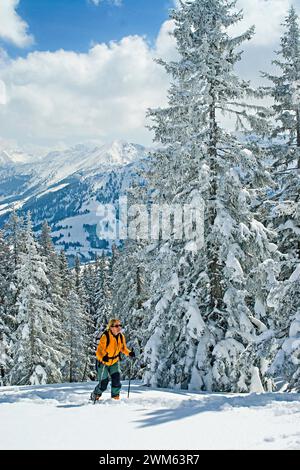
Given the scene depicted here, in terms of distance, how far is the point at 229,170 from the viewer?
1401cm

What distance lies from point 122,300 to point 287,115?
15.2 metres

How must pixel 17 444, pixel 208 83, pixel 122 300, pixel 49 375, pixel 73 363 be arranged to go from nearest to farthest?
pixel 17 444, pixel 208 83, pixel 122 300, pixel 49 375, pixel 73 363

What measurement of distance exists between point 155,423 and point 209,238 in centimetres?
750

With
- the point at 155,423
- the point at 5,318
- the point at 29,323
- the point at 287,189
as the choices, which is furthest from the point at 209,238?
the point at 5,318

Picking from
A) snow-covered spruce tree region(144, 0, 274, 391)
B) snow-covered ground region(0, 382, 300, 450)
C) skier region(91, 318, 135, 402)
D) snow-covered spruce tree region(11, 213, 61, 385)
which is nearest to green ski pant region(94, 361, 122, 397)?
skier region(91, 318, 135, 402)

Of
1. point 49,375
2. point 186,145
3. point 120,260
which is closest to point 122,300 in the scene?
point 120,260

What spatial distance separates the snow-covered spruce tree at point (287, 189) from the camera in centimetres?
1109

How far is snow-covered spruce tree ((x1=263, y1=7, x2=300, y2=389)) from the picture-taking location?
1109 centimetres

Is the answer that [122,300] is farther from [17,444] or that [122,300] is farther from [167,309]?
[17,444]

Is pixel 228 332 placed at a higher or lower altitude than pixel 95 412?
higher

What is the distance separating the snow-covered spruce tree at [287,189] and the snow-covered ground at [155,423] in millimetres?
2356

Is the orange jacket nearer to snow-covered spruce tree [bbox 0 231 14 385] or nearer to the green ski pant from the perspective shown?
the green ski pant

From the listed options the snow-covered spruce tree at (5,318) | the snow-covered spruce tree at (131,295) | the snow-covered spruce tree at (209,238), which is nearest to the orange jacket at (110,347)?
the snow-covered spruce tree at (209,238)

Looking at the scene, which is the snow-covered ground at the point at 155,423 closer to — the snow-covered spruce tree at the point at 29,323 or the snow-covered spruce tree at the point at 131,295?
the snow-covered spruce tree at the point at 131,295
